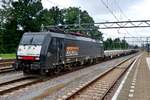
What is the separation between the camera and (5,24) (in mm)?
70812

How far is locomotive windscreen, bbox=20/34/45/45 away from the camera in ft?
71.8

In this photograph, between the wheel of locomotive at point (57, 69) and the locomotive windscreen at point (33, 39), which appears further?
the wheel of locomotive at point (57, 69)

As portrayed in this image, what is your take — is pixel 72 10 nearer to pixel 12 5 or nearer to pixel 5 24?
pixel 12 5

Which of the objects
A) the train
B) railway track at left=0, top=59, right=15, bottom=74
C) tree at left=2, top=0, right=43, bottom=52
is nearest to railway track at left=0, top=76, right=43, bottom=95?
the train

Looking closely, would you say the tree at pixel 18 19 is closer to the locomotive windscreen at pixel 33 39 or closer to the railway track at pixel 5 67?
the railway track at pixel 5 67

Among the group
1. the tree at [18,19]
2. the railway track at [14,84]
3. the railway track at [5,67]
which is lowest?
the railway track at [14,84]

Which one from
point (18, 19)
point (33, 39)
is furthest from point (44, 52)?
point (18, 19)

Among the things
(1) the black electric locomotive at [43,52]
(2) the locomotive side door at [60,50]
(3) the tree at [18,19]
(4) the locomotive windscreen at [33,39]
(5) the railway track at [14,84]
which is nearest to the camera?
(5) the railway track at [14,84]

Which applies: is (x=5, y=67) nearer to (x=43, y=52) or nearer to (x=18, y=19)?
(x=43, y=52)

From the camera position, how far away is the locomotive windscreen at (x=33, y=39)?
2188cm

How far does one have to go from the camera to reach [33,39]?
73.2 feet

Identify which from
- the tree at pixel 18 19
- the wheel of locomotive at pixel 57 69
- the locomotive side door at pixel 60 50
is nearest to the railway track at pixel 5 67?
the wheel of locomotive at pixel 57 69

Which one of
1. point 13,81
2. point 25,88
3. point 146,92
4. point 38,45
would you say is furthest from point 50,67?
point 146,92

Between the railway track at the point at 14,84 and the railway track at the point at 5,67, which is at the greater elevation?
the railway track at the point at 5,67
